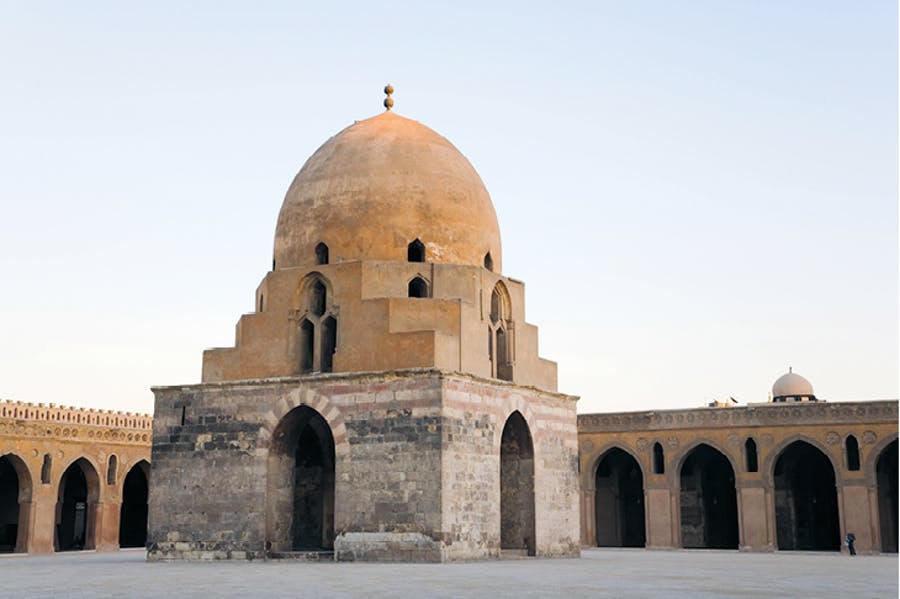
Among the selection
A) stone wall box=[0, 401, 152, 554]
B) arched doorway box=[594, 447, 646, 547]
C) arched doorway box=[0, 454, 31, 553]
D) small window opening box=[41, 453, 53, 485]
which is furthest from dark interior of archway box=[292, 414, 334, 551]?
arched doorway box=[594, 447, 646, 547]

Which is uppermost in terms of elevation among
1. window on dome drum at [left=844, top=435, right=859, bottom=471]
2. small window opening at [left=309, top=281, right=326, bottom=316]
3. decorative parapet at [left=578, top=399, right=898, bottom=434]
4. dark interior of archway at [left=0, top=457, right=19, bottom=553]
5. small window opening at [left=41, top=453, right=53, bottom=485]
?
small window opening at [left=309, top=281, right=326, bottom=316]

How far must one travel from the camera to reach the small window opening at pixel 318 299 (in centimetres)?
2038

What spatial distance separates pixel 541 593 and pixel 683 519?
23.9 metres

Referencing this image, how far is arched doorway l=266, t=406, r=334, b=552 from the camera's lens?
19.5 m

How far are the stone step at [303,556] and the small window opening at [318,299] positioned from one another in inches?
174

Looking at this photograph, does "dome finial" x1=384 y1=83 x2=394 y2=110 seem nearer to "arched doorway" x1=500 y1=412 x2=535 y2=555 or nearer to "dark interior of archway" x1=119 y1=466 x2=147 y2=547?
"arched doorway" x1=500 y1=412 x2=535 y2=555

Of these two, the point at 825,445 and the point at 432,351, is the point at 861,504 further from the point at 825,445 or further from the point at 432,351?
the point at 432,351

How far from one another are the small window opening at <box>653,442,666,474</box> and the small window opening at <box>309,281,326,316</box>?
1450cm

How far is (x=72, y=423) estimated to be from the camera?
29594 millimetres

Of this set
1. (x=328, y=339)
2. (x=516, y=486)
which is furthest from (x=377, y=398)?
(x=516, y=486)

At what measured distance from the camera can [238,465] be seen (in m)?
19.5

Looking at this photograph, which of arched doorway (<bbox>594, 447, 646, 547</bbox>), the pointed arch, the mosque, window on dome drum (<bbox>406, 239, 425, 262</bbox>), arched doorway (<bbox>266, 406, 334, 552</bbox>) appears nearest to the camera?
the mosque

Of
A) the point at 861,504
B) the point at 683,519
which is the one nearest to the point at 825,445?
the point at 861,504

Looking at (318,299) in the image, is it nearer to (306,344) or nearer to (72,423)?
(306,344)
